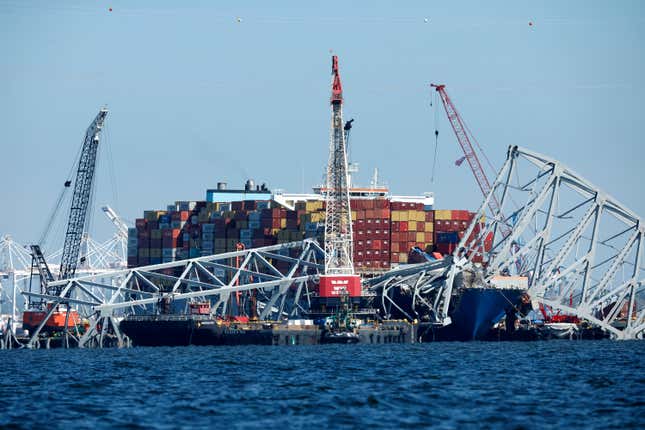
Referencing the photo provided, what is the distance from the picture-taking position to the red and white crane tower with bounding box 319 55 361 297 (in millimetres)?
152000

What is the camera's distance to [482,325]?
481ft

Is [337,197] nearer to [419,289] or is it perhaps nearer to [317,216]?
[419,289]

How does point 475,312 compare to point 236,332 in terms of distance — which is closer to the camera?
point 236,332

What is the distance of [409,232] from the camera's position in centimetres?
16688

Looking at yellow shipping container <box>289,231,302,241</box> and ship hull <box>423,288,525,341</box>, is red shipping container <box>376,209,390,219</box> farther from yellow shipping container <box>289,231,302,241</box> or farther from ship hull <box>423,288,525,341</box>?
ship hull <box>423,288,525,341</box>

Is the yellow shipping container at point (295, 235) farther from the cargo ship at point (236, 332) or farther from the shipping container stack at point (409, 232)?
the cargo ship at point (236, 332)

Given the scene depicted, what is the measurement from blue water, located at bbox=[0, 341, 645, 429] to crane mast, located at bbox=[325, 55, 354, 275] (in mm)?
46597

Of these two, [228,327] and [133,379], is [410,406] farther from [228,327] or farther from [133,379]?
[228,327]

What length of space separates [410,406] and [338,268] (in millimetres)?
90850

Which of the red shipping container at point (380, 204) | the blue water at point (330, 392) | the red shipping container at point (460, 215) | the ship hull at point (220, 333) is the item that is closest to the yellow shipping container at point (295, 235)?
the red shipping container at point (380, 204)

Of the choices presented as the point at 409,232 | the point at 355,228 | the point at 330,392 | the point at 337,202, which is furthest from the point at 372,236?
the point at 330,392

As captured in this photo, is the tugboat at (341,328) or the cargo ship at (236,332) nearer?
the cargo ship at (236,332)

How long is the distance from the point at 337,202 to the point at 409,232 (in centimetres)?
1504

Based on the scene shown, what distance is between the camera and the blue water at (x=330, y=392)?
5531 centimetres
